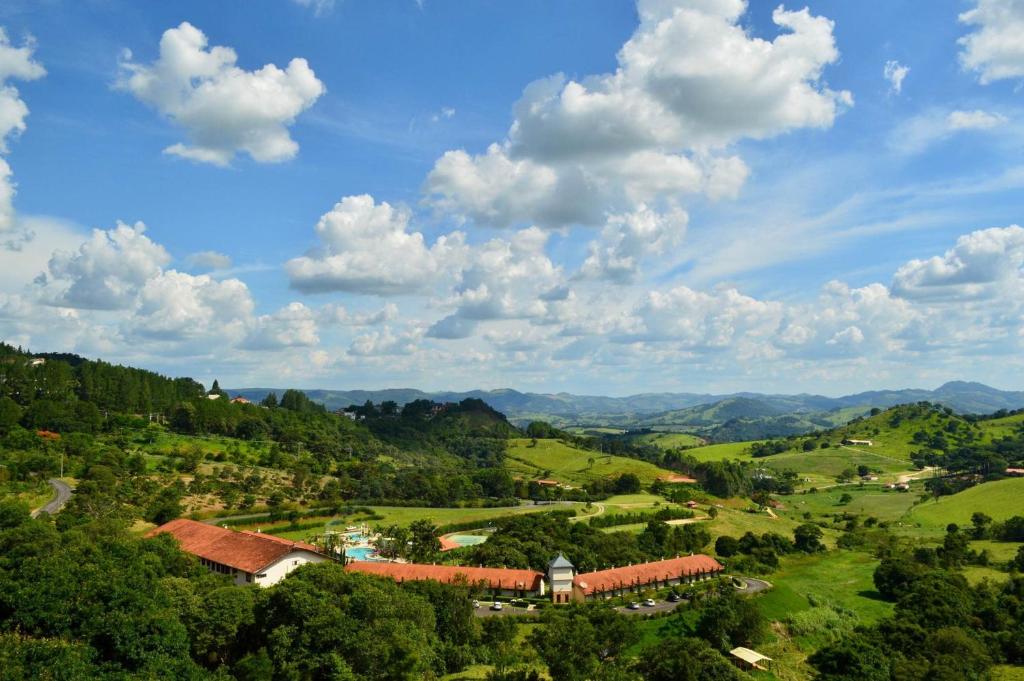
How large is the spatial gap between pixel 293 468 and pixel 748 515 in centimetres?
7936

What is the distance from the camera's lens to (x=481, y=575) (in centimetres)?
6762

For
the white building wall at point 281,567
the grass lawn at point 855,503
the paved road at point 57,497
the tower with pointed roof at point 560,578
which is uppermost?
the paved road at point 57,497

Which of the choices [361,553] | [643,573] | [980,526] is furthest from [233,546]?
[980,526]

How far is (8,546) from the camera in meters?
44.3

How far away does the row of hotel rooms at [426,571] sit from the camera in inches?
2462

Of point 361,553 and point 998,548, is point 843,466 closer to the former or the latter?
point 998,548

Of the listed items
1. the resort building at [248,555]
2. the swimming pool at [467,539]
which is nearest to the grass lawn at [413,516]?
the swimming pool at [467,539]

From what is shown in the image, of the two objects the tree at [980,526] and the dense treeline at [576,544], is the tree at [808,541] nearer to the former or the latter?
the dense treeline at [576,544]

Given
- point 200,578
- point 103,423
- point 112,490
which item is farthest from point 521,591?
point 103,423

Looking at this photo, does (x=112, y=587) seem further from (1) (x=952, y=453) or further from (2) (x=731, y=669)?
(1) (x=952, y=453)

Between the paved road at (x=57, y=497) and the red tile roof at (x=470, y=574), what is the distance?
108 ft

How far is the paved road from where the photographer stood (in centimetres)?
7131

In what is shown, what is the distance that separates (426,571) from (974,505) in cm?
10321

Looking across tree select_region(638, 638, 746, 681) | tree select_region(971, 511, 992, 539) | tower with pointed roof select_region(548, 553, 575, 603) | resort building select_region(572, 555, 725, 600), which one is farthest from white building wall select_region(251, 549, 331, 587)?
tree select_region(971, 511, 992, 539)
